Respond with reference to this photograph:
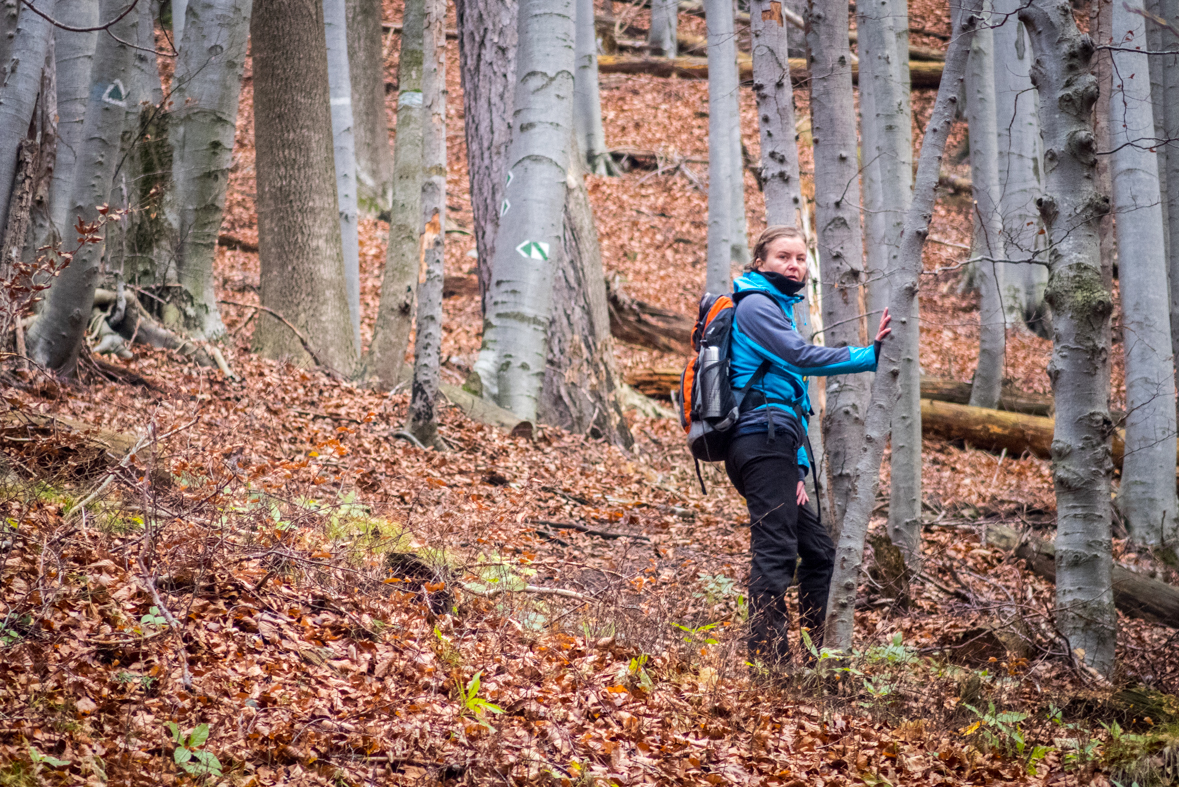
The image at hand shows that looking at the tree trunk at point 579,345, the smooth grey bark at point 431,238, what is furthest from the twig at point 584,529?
the tree trunk at point 579,345

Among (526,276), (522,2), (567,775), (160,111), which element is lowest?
(567,775)

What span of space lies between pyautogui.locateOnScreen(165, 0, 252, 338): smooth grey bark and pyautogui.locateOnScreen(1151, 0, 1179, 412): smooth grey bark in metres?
7.94

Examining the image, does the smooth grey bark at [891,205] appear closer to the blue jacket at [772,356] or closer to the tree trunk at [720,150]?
the blue jacket at [772,356]

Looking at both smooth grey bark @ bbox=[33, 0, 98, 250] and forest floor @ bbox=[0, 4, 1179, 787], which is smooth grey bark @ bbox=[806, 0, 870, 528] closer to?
forest floor @ bbox=[0, 4, 1179, 787]

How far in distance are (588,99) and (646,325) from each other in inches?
269

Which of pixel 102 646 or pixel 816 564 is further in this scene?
pixel 816 564

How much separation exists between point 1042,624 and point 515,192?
209 inches

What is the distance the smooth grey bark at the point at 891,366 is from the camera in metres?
3.79

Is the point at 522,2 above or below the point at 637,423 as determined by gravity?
above

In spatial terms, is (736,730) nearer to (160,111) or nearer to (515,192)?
(515,192)

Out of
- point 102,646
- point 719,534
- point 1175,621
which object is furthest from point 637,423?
point 102,646

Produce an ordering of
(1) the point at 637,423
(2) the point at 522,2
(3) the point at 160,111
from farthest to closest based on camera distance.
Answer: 1. (1) the point at 637,423
2. (2) the point at 522,2
3. (3) the point at 160,111

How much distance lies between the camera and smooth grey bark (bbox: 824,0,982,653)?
149 inches

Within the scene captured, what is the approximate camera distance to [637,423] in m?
9.44
